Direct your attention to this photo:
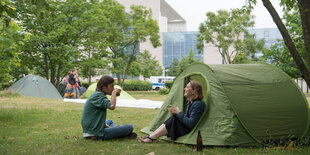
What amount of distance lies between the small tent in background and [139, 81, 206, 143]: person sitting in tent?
1279 centimetres

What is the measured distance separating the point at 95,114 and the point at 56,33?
50.6 feet

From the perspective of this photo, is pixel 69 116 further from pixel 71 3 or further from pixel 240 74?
pixel 71 3

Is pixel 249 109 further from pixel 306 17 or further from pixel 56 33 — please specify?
pixel 56 33

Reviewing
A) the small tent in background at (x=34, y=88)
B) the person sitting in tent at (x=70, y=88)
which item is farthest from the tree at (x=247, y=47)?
the small tent in background at (x=34, y=88)

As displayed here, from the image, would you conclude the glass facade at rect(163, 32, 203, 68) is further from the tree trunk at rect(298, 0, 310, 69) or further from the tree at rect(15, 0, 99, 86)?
the tree trunk at rect(298, 0, 310, 69)

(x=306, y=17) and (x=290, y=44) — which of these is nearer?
(x=306, y=17)

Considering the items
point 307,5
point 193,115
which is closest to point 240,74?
point 193,115

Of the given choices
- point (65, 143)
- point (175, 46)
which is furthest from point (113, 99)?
point (175, 46)

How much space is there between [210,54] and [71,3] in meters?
41.7

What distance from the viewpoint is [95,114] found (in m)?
5.47

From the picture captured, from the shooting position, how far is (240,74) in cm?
588

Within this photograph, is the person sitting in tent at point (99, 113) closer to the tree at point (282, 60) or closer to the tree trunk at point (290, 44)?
the tree trunk at point (290, 44)

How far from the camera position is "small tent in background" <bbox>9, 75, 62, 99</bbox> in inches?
657

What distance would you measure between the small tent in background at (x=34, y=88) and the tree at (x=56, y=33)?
3.17m
